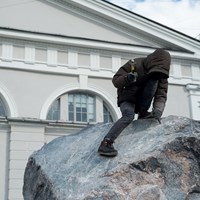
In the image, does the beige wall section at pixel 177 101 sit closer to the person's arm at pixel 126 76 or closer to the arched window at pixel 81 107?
the arched window at pixel 81 107

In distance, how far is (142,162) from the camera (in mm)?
4586

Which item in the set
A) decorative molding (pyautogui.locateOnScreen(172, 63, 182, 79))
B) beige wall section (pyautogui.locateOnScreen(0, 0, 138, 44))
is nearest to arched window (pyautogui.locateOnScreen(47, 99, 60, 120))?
beige wall section (pyautogui.locateOnScreen(0, 0, 138, 44))

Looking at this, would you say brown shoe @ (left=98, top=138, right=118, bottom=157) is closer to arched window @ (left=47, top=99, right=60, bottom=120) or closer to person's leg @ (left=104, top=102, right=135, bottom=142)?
person's leg @ (left=104, top=102, right=135, bottom=142)

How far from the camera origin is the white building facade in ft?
49.7

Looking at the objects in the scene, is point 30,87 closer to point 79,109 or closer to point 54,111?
point 54,111

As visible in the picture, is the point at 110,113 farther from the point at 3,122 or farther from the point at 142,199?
the point at 142,199

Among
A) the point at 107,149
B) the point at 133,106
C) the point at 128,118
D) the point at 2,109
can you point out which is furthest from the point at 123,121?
the point at 2,109

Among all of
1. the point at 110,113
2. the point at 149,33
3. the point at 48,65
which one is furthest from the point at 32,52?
the point at 149,33

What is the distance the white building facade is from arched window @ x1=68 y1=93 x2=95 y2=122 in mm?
38

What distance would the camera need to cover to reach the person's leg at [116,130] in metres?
4.84

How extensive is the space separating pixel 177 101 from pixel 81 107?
4.14 m

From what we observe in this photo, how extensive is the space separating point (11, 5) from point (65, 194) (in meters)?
13.5

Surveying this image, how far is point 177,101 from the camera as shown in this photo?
17.8 metres

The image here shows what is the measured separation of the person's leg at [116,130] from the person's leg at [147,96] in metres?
0.13
